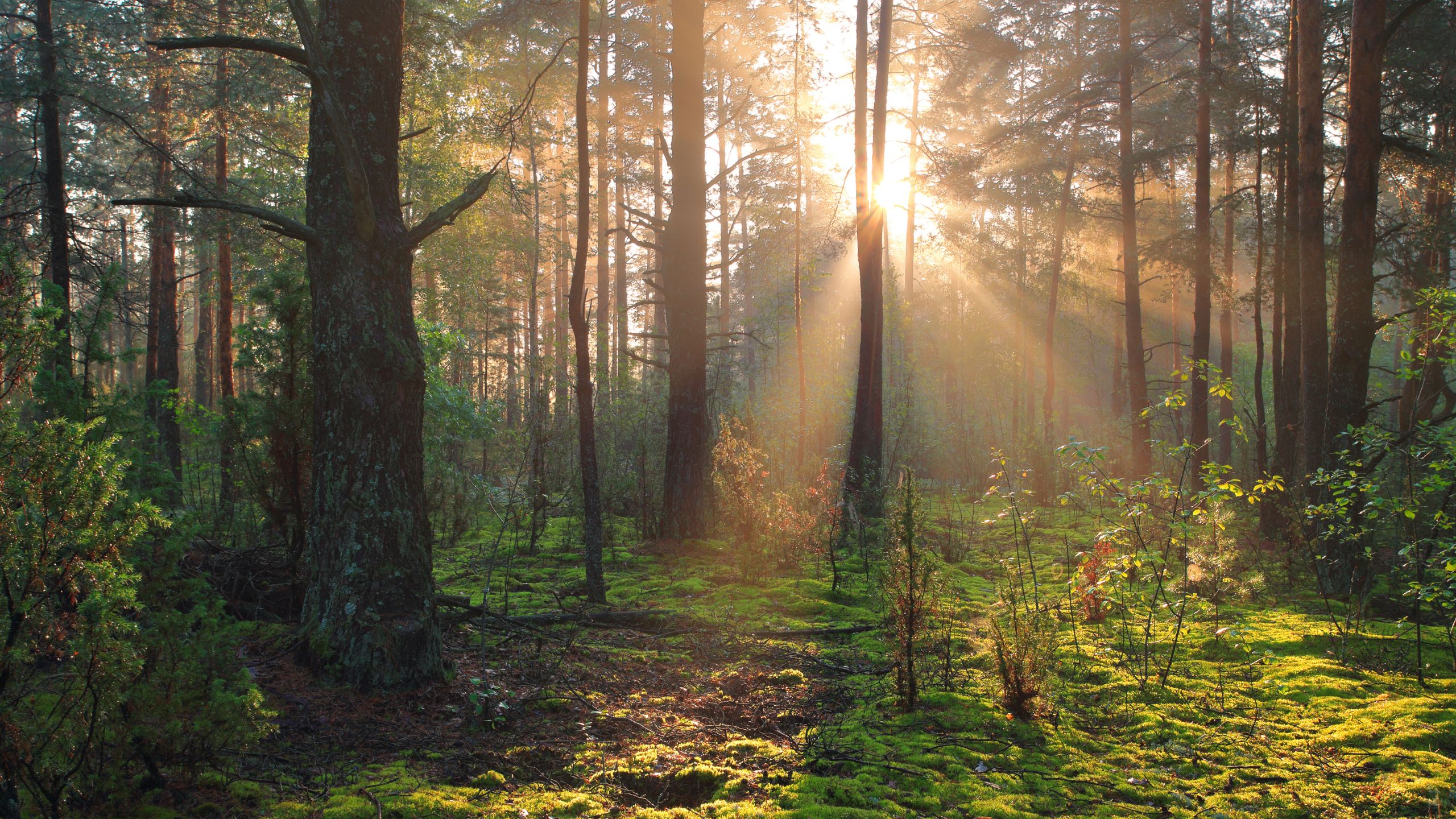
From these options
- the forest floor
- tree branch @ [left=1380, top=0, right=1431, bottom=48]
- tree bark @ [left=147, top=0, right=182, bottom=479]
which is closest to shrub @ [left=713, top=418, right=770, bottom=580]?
the forest floor

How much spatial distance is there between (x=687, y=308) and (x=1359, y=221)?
728 centimetres

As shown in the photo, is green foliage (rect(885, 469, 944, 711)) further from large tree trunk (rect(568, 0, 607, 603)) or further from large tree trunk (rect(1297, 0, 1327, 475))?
large tree trunk (rect(1297, 0, 1327, 475))

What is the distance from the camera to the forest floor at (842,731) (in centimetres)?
303

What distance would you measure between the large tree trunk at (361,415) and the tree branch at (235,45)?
15 centimetres

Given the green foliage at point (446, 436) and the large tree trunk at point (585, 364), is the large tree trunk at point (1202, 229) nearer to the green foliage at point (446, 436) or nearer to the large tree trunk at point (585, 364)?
the large tree trunk at point (585, 364)

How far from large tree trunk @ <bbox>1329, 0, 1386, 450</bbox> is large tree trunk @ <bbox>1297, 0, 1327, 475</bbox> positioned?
81 cm

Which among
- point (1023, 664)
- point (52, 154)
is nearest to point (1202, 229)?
point (1023, 664)

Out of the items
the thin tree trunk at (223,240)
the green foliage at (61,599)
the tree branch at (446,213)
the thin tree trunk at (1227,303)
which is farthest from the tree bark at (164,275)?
the thin tree trunk at (1227,303)

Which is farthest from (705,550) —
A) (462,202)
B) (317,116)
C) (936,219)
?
(936,219)

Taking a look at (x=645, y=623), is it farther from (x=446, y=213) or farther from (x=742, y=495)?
(x=446, y=213)

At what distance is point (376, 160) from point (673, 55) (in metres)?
6.42

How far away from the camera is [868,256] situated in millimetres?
12453

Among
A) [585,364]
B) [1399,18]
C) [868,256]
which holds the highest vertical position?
[1399,18]

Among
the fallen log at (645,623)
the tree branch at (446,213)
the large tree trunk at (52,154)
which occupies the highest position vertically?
the large tree trunk at (52,154)
